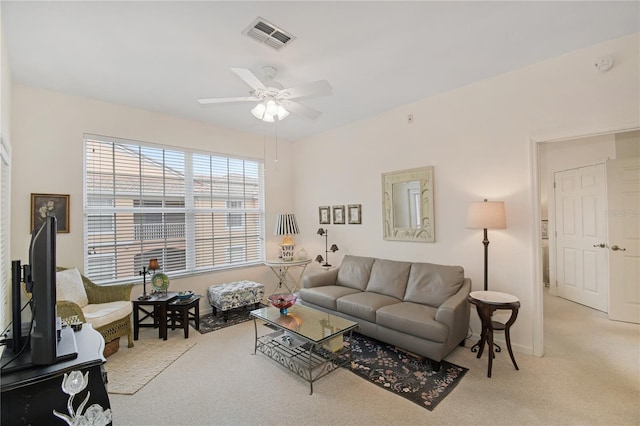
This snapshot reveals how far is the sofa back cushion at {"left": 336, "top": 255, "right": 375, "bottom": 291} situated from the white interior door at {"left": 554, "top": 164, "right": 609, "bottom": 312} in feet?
10.9

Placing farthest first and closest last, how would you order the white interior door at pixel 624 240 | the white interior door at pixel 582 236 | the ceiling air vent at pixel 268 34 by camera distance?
the white interior door at pixel 582 236 < the white interior door at pixel 624 240 < the ceiling air vent at pixel 268 34

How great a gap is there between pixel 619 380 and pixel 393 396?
1.95 metres

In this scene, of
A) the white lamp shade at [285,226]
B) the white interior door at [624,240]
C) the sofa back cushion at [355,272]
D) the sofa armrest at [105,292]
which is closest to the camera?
the sofa armrest at [105,292]

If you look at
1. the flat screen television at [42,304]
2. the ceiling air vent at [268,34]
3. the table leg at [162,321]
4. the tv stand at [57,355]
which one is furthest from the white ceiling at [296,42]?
the table leg at [162,321]

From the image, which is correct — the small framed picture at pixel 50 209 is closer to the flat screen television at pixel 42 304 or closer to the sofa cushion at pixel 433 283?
the flat screen television at pixel 42 304

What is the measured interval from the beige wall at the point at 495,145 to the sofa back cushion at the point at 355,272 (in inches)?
11.6

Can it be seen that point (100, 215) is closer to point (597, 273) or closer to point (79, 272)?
point (79, 272)

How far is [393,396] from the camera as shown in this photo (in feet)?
7.60

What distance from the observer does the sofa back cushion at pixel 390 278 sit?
141 inches

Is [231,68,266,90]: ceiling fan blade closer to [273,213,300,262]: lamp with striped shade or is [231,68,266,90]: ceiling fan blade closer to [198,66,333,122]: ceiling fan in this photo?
[198,66,333,122]: ceiling fan

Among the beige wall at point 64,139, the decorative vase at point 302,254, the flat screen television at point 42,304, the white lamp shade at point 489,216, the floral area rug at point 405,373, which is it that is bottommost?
the floral area rug at point 405,373

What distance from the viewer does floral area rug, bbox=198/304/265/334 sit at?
3805mm

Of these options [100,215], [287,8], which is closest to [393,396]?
[287,8]

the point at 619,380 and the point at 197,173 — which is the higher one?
the point at 197,173
